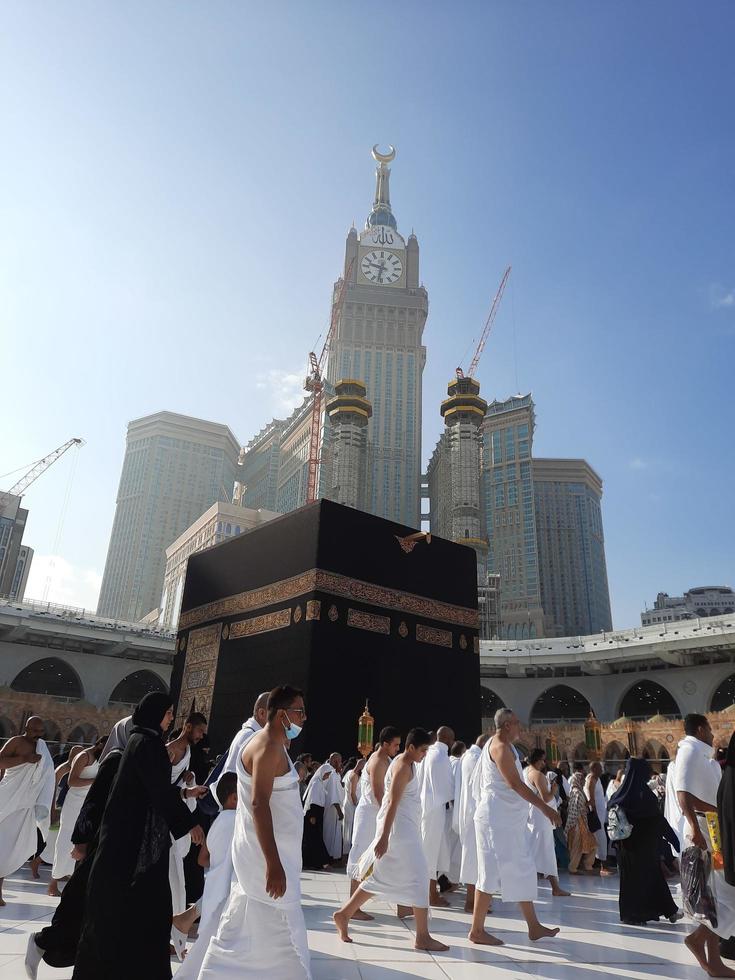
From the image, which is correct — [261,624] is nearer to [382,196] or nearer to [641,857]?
[641,857]

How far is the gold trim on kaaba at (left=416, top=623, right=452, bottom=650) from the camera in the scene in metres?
13.9

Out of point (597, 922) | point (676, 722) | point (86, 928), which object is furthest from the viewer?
A: point (676, 722)

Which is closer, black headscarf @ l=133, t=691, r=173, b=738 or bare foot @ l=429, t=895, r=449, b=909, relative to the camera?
black headscarf @ l=133, t=691, r=173, b=738

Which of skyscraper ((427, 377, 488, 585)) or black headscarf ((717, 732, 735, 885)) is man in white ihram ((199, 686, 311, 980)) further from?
skyscraper ((427, 377, 488, 585))

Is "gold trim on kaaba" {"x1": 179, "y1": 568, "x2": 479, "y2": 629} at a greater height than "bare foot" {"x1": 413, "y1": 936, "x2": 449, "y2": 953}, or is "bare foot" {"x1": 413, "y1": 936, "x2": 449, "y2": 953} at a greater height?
"gold trim on kaaba" {"x1": 179, "y1": 568, "x2": 479, "y2": 629}

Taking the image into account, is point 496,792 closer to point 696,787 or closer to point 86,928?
point 696,787

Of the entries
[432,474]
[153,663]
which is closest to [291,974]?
[153,663]

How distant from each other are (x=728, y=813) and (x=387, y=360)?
7571cm

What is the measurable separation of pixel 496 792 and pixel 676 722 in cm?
2580

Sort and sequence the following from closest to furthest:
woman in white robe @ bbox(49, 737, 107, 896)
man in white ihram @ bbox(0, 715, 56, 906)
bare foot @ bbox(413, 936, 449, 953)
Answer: bare foot @ bbox(413, 936, 449, 953), man in white ihram @ bbox(0, 715, 56, 906), woman in white robe @ bbox(49, 737, 107, 896)

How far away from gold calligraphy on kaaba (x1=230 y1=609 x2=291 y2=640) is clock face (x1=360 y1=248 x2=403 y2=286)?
77.0 meters

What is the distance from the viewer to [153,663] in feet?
109

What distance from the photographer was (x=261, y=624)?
13461mm

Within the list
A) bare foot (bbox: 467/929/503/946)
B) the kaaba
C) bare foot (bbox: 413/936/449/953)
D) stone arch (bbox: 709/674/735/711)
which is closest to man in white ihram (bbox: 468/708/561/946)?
bare foot (bbox: 467/929/503/946)
